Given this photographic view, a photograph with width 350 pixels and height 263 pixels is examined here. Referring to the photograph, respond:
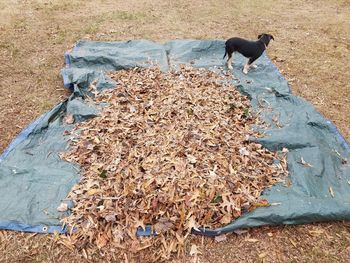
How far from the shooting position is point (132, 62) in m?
5.30

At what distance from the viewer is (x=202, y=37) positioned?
664 centimetres

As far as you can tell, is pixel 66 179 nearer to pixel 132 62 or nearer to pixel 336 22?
pixel 132 62

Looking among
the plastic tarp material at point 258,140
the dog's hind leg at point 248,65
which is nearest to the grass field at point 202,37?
the plastic tarp material at point 258,140

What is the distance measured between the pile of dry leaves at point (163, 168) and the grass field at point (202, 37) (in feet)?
0.88

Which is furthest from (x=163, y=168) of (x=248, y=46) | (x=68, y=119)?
(x=248, y=46)

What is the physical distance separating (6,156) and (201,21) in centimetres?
518

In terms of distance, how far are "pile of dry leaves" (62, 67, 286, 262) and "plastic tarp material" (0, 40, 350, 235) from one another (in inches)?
5.9

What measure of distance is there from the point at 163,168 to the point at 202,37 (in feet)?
13.3

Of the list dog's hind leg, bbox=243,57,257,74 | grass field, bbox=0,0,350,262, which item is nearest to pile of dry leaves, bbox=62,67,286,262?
grass field, bbox=0,0,350,262

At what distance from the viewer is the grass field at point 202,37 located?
9.91 feet

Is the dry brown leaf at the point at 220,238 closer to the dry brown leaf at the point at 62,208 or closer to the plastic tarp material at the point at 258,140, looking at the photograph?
the plastic tarp material at the point at 258,140

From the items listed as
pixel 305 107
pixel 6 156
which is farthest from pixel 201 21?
pixel 6 156

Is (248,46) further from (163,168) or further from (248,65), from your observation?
(163,168)

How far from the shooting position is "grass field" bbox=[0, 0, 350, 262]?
3.02 meters
